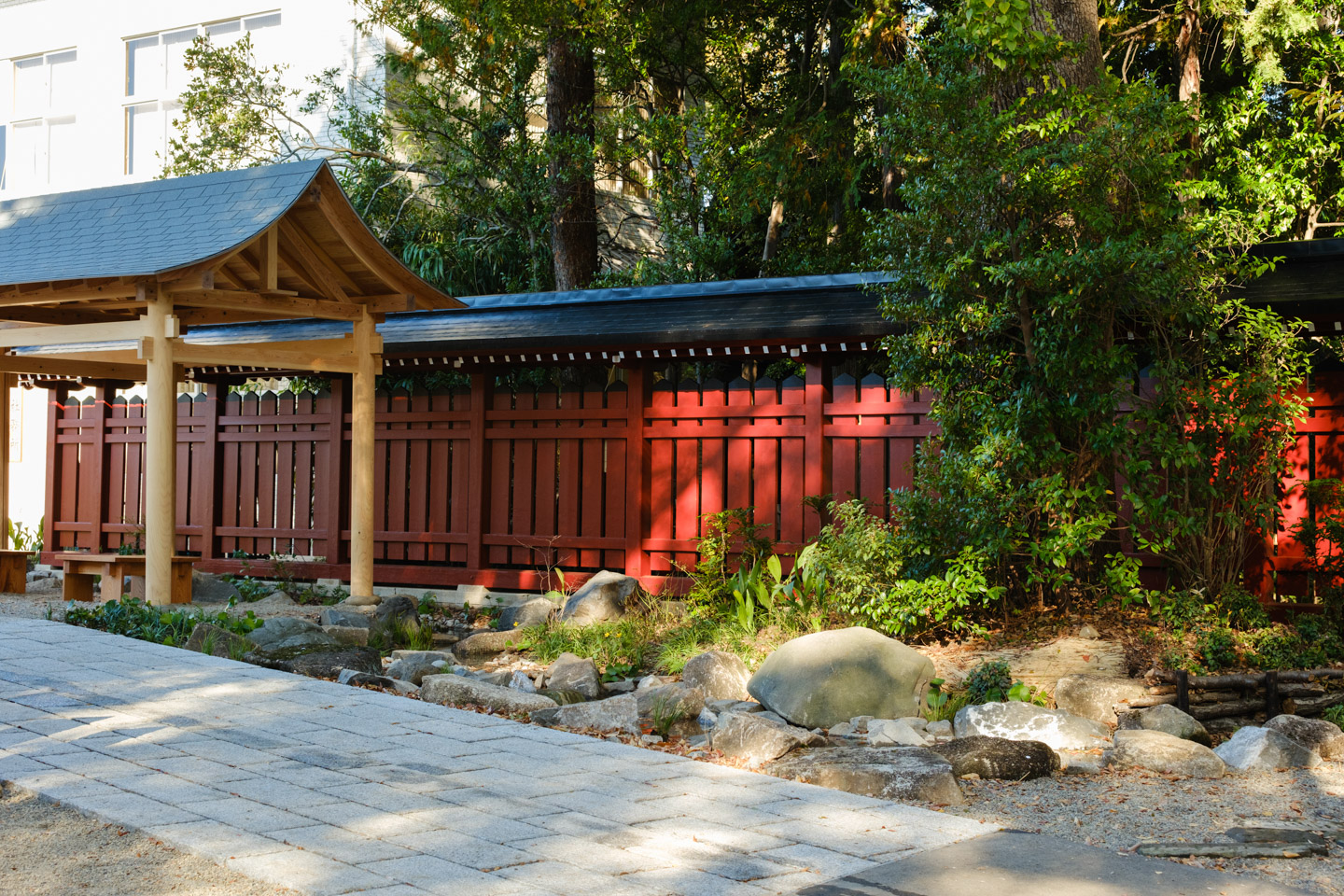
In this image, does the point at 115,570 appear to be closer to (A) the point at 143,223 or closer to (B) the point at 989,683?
(A) the point at 143,223

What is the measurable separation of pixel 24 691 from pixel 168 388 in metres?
3.85

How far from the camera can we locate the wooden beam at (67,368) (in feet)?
39.4

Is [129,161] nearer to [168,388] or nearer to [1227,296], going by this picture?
[168,388]

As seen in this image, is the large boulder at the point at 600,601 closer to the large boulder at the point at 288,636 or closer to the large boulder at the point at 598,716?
the large boulder at the point at 288,636

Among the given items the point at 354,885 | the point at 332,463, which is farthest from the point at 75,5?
the point at 354,885

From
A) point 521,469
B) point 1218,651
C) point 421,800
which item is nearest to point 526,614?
point 521,469

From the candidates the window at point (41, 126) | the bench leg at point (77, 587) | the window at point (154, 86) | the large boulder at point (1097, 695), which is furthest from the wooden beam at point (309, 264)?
the window at point (41, 126)

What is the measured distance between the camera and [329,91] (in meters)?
18.8

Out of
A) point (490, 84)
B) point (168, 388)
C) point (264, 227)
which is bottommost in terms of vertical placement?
point (168, 388)

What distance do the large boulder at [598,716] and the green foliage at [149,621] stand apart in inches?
130

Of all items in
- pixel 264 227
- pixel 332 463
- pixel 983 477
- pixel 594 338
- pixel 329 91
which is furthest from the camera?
pixel 329 91

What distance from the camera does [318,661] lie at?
Result: 291 inches

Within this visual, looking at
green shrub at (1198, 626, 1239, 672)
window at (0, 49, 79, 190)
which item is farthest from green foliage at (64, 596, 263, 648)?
window at (0, 49, 79, 190)

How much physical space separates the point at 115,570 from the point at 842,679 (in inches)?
290
